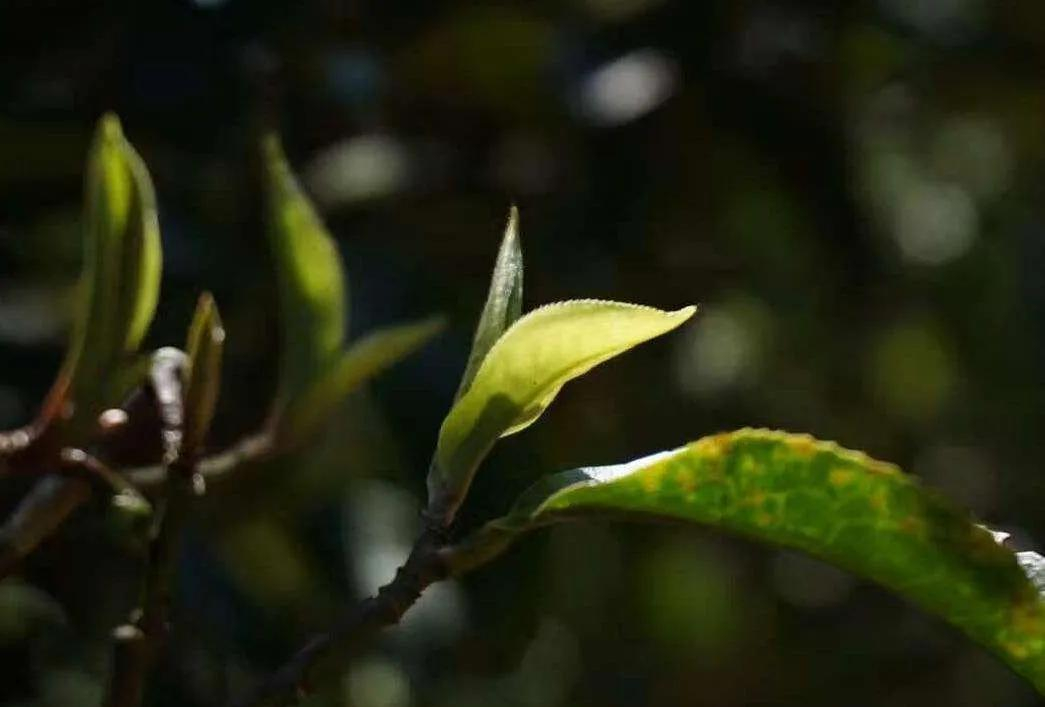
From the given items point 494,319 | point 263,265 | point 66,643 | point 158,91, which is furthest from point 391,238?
point 494,319

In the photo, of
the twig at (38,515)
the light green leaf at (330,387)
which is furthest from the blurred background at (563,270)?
the twig at (38,515)

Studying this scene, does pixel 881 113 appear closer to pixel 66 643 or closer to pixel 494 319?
pixel 66 643

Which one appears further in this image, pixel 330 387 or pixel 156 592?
pixel 330 387

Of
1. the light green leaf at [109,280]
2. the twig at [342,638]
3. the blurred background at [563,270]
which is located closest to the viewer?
the twig at [342,638]

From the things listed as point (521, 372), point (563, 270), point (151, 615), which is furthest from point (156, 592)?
point (563, 270)

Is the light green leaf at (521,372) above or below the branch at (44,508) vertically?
above

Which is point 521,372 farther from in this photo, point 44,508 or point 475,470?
point 44,508

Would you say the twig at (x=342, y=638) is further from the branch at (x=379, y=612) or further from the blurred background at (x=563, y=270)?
the blurred background at (x=563, y=270)
